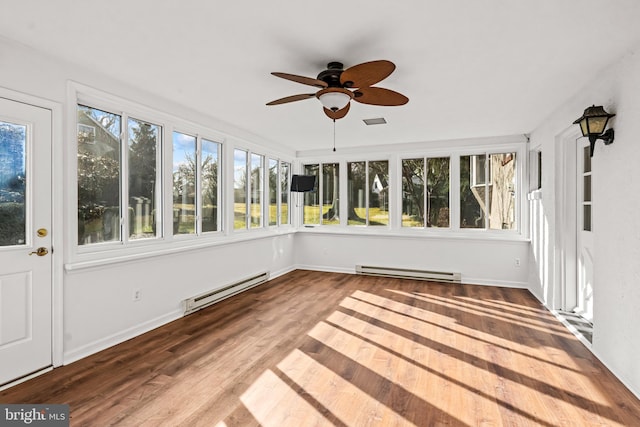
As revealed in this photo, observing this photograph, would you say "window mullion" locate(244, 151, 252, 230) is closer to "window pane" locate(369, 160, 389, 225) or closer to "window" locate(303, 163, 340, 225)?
"window" locate(303, 163, 340, 225)

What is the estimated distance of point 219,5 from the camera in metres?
1.97

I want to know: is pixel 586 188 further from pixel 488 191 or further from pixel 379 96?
pixel 379 96

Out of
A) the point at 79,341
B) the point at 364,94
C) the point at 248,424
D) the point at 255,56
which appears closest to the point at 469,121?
the point at 364,94

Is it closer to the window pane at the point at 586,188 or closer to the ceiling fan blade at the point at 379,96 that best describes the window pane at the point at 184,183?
the ceiling fan blade at the point at 379,96

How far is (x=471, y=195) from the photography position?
5844 mm

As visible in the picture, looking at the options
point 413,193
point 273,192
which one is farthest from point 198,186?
point 413,193

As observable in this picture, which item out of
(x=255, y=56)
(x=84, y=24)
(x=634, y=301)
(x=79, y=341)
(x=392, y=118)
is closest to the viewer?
(x=84, y=24)

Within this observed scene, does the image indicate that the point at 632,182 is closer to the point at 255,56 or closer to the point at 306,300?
the point at 255,56

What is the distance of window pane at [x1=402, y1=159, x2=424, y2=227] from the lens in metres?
6.14

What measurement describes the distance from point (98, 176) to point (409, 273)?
4792 millimetres

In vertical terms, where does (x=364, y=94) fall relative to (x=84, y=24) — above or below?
below

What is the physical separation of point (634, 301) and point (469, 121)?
9.25 feet

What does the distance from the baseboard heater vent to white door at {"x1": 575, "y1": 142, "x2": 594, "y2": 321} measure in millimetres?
1961

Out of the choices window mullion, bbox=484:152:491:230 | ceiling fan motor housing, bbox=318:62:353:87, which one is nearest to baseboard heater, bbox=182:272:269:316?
ceiling fan motor housing, bbox=318:62:353:87
